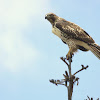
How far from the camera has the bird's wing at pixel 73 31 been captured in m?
8.78

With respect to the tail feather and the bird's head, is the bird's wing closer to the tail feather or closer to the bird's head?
the tail feather

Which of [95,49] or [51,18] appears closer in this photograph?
[95,49]

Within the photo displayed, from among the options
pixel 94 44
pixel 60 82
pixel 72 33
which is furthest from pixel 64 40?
pixel 60 82

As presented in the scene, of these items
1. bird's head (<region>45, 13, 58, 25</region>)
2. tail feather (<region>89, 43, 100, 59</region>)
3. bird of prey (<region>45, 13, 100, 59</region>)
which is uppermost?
bird's head (<region>45, 13, 58, 25</region>)

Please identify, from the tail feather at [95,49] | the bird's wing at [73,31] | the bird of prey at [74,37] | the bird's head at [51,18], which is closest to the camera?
the tail feather at [95,49]

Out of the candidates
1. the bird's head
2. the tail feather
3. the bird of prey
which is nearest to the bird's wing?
the bird of prey

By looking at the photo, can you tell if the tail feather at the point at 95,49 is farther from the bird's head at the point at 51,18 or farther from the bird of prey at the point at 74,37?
the bird's head at the point at 51,18

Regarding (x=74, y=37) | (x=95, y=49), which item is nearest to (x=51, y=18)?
(x=74, y=37)

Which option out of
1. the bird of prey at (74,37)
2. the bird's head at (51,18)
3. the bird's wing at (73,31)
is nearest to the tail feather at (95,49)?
the bird of prey at (74,37)

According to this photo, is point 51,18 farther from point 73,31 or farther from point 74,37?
point 74,37

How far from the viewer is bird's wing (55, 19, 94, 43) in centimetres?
878

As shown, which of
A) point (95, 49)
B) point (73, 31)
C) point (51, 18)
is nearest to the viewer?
point (95, 49)

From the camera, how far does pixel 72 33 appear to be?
8.84 m

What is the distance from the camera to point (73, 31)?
893 centimetres
